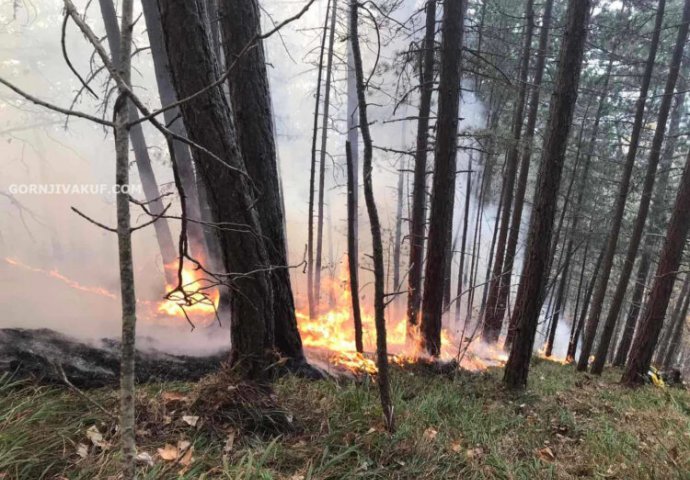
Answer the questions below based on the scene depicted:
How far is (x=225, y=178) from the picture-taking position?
3566mm

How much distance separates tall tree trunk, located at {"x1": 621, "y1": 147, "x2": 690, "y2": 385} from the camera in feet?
24.6

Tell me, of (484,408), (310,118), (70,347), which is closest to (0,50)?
(310,118)

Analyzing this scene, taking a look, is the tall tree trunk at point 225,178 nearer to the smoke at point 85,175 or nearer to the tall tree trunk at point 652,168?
the smoke at point 85,175

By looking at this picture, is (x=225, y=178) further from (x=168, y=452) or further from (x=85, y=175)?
(x=85, y=175)

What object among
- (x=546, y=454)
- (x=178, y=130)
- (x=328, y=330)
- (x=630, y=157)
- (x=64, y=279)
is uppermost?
(x=178, y=130)

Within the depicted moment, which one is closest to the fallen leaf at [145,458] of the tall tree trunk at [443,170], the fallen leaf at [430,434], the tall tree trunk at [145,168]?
the fallen leaf at [430,434]

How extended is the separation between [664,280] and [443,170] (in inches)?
196

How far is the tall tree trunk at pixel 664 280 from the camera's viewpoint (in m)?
7.50

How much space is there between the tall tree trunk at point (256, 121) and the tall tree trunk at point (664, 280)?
6951mm

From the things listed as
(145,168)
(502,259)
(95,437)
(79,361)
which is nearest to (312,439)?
(95,437)

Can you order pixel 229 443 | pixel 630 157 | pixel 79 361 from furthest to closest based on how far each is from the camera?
pixel 630 157 → pixel 79 361 → pixel 229 443

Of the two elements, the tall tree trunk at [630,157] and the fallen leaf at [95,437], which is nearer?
the fallen leaf at [95,437]

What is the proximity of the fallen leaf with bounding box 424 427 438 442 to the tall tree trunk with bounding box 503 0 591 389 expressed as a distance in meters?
3.33

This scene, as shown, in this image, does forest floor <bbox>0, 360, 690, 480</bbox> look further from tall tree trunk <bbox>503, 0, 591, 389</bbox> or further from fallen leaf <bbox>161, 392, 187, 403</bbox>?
tall tree trunk <bbox>503, 0, 591, 389</bbox>
